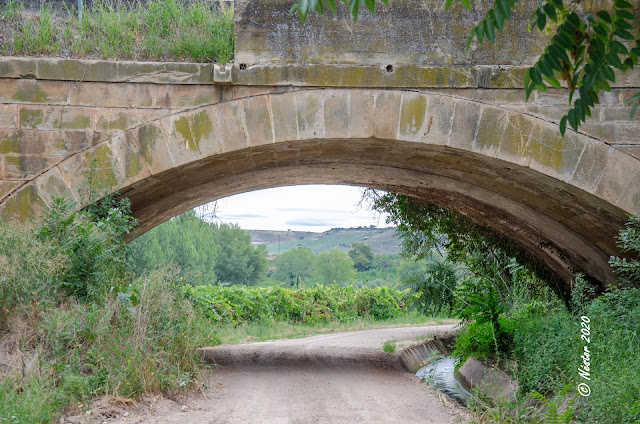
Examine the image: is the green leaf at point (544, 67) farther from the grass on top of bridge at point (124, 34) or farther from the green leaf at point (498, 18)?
the grass on top of bridge at point (124, 34)

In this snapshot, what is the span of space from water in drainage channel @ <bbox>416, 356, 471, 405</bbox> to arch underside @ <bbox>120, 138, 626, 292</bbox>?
7.21 ft

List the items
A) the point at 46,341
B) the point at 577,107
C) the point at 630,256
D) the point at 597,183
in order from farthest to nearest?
1. the point at 630,256
2. the point at 597,183
3. the point at 46,341
4. the point at 577,107

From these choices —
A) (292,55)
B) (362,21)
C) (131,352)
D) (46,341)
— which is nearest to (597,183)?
(362,21)

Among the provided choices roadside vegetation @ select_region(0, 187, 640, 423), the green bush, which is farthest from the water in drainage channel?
the green bush

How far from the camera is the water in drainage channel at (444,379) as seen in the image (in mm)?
7239

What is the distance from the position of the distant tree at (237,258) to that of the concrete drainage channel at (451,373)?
3721 cm

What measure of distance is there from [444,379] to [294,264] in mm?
51658

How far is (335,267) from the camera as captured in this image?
56625mm

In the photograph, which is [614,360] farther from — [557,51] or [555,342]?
[557,51]

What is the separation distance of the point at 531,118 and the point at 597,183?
3.03 feet

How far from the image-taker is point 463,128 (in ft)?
20.5

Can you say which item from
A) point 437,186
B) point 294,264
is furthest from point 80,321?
point 294,264

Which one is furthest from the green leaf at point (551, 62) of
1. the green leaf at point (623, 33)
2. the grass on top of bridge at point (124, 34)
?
the grass on top of bridge at point (124, 34)

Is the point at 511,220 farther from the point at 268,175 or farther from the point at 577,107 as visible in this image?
the point at 577,107
